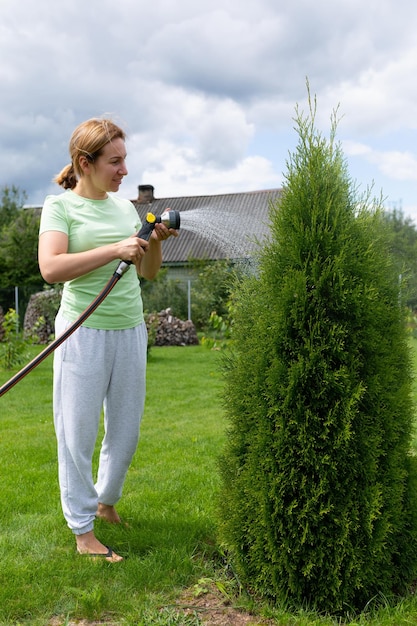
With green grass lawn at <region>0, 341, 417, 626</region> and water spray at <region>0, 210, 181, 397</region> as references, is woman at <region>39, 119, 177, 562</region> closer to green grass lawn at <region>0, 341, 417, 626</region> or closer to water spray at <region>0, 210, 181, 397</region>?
water spray at <region>0, 210, 181, 397</region>

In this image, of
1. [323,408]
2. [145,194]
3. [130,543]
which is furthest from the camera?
[145,194]

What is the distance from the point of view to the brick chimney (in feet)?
102

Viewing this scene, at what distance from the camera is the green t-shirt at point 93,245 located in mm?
3293

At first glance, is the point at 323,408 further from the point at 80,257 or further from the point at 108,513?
the point at 108,513

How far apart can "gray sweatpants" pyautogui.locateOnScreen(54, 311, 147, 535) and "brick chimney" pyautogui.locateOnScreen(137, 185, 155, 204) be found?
92.9 feet

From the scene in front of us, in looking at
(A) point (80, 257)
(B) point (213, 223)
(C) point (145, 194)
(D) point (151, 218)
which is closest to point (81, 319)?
(A) point (80, 257)

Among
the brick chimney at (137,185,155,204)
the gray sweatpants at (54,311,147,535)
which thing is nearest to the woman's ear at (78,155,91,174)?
the gray sweatpants at (54,311,147,535)

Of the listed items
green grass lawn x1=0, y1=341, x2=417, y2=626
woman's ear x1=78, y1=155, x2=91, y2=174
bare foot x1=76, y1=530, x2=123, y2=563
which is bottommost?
green grass lawn x1=0, y1=341, x2=417, y2=626

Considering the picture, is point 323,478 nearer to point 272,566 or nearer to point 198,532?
point 272,566

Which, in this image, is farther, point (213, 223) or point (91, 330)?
point (213, 223)

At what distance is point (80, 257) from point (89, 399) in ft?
2.42

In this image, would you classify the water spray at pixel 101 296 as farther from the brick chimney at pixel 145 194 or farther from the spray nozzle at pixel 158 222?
the brick chimney at pixel 145 194

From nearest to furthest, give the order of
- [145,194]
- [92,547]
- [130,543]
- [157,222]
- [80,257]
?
[80,257] < [157,222] < [92,547] < [130,543] < [145,194]

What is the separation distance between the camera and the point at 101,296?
122 inches
